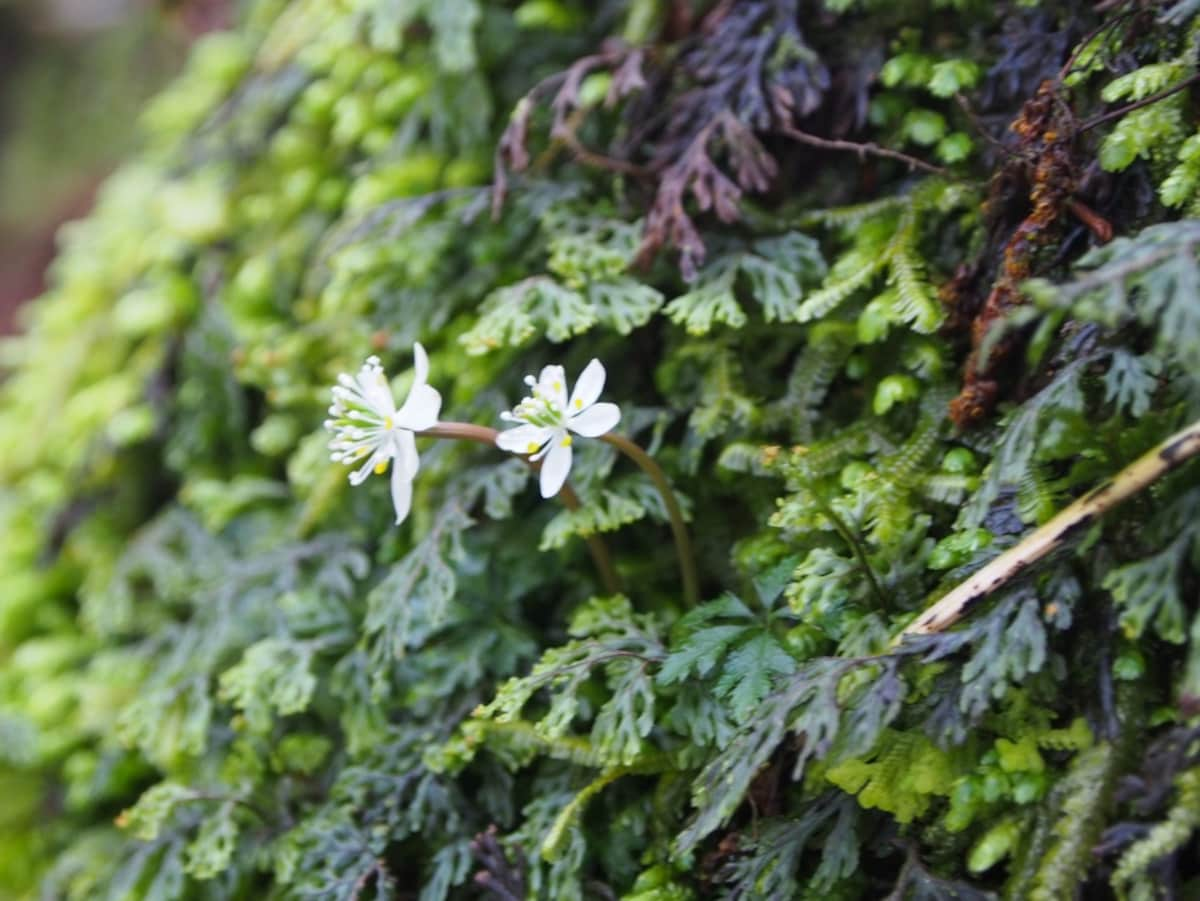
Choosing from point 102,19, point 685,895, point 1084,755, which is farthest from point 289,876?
point 102,19

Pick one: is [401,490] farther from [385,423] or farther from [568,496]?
[568,496]

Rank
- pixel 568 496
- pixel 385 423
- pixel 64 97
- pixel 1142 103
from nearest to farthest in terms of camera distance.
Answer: pixel 1142 103 → pixel 385 423 → pixel 568 496 → pixel 64 97

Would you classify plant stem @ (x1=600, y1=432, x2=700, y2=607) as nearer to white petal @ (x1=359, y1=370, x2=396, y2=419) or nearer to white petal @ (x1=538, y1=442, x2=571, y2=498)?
white petal @ (x1=538, y1=442, x2=571, y2=498)

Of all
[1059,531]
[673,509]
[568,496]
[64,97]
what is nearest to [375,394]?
[568,496]

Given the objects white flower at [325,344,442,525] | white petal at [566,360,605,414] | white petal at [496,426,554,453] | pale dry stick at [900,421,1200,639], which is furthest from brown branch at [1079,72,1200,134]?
white flower at [325,344,442,525]

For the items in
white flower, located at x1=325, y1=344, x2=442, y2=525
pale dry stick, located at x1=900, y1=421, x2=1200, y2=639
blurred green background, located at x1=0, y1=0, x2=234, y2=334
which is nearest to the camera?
pale dry stick, located at x1=900, y1=421, x2=1200, y2=639
